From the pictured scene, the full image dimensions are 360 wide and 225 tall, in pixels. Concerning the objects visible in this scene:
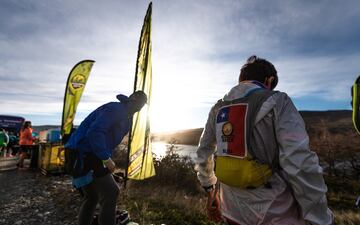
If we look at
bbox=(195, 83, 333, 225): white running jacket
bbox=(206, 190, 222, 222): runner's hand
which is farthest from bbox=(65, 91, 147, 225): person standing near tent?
bbox=(195, 83, 333, 225): white running jacket

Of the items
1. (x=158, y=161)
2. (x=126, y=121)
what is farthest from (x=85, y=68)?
(x=126, y=121)

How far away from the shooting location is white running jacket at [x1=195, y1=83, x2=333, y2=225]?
1.50 m

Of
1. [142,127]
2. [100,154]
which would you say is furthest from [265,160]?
[142,127]

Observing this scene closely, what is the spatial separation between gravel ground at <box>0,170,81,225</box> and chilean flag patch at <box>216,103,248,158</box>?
4.12 metres

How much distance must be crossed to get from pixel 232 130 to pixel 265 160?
10.7 inches

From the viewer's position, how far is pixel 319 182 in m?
1.50

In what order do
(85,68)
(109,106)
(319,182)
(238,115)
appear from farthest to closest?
(85,68) → (109,106) → (238,115) → (319,182)

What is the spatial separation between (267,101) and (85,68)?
10.4 m

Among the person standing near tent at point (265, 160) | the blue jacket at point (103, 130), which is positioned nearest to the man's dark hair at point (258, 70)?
the person standing near tent at point (265, 160)

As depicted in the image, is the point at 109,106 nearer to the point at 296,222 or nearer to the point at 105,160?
the point at 105,160

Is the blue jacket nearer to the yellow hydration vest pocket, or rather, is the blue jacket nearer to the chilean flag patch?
the chilean flag patch

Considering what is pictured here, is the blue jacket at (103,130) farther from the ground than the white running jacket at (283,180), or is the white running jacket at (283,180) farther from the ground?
the blue jacket at (103,130)

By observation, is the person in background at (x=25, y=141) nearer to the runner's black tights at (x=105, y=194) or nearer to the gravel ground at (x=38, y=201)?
the gravel ground at (x=38, y=201)

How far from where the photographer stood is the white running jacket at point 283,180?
150 cm
